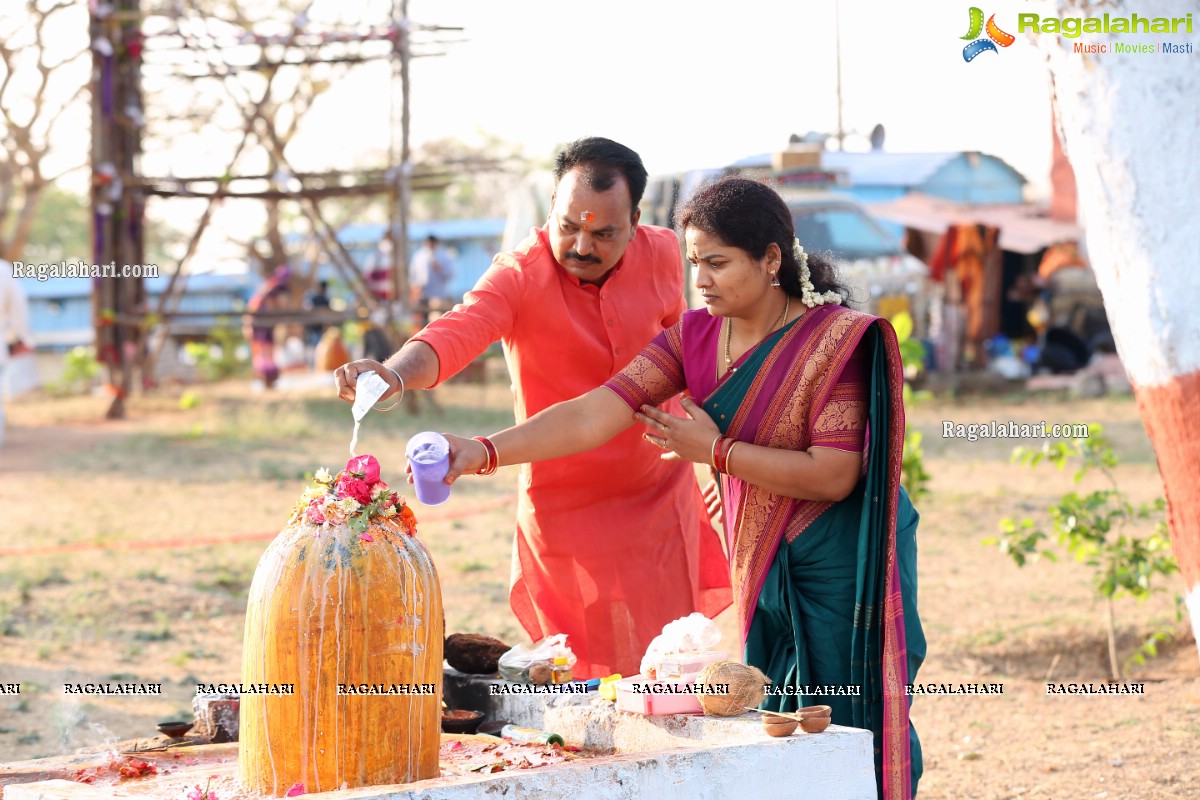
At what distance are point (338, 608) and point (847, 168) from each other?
14.5 m

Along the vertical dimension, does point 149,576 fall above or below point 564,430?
below

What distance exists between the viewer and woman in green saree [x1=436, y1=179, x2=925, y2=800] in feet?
11.4

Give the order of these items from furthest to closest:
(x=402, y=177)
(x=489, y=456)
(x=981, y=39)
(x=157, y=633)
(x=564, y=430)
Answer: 1. (x=402, y=177)
2. (x=157, y=633)
3. (x=981, y=39)
4. (x=564, y=430)
5. (x=489, y=456)

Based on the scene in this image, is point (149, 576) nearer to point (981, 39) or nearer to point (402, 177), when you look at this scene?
point (981, 39)

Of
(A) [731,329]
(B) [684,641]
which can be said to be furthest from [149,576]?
(A) [731,329]

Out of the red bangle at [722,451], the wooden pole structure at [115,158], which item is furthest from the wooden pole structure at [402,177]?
the red bangle at [722,451]

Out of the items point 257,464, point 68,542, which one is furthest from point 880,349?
point 257,464

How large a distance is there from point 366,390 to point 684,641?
1.06m

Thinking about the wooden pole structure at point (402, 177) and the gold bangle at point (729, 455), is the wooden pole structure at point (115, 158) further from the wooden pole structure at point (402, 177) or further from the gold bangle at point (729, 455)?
the gold bangle at point (729, 455)

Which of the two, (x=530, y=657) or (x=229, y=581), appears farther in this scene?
(x=229, y=581)

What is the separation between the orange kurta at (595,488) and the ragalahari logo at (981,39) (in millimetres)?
1243

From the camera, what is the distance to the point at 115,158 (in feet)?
51.1

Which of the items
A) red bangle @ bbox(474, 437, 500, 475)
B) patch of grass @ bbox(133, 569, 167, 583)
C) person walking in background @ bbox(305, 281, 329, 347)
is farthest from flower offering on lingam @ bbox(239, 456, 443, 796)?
person walking in background @ bbox(305, 281, 329, 347)

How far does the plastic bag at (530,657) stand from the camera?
13.4ft
